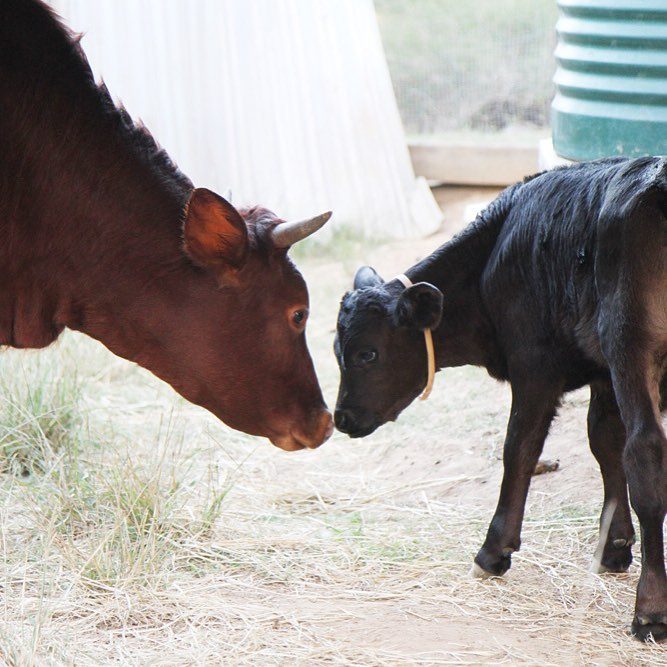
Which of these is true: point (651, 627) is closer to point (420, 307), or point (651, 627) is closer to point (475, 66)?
point (420, 307)

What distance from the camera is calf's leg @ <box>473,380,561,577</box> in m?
4.03

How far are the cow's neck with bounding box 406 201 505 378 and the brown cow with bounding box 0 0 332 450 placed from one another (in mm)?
1016

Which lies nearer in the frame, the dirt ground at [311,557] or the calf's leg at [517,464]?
the dirt ground at [311,557]

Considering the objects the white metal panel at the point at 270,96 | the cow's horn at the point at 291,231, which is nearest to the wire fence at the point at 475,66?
the white metal panel at the point at 270,96

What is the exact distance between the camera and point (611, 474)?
4.22m

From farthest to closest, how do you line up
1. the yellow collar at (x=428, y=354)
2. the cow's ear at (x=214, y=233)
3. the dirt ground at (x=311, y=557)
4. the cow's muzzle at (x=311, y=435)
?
1. the yellow collar at (x=428, y=354)
2. the cow's muzzle at (x=311, y=435)
3. the dirt ground at (x=311, y=557)
4. the cow's ear at (x=214, y=233)

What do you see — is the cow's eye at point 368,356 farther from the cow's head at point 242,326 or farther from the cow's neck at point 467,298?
the cow's head at point 242,326

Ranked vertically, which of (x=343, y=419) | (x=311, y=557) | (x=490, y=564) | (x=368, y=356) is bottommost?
(x=311, y=557)

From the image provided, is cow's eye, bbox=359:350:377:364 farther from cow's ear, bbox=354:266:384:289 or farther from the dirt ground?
the dirt ground

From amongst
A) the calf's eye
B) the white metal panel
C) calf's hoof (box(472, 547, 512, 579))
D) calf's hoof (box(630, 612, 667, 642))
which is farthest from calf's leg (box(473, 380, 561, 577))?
the white metal panel

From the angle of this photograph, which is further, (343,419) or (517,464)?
(343,419)

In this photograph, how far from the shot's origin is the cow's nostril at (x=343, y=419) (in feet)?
14.8

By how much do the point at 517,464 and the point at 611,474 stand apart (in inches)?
17.1

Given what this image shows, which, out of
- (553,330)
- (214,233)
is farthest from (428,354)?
(214,233)
